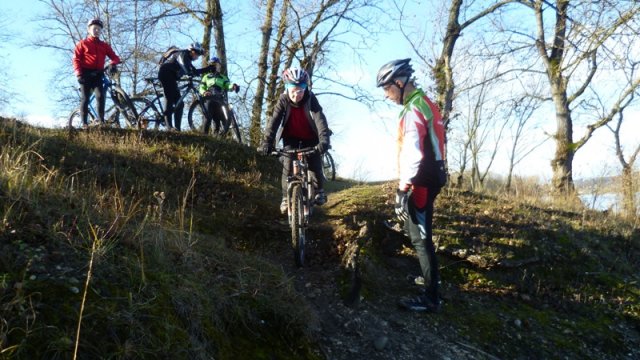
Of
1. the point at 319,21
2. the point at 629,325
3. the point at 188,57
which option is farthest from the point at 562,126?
the point at 188,57

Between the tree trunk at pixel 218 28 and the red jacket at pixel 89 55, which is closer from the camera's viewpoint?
the red jacket at pixel 89 55

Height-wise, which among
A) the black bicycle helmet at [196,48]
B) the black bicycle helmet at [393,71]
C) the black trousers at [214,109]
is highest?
the black bicycle helmet at [196,48]

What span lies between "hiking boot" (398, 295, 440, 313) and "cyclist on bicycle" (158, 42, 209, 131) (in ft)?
21.6

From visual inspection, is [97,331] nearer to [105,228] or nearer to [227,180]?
[105,228]

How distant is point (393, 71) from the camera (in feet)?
14.6

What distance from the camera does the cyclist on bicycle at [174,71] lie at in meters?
9.26

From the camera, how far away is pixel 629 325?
5.49 metres

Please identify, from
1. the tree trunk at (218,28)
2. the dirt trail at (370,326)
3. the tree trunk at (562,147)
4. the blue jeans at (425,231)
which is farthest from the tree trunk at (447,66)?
the blue jeans at (425,231)

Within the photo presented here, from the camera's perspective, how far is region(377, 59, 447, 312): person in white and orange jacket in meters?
4.19

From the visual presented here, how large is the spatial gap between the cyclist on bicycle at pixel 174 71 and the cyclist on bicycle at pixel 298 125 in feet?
14.4

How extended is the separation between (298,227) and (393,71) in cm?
208

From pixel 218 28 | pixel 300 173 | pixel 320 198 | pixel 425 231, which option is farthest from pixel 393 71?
pixel 218 28

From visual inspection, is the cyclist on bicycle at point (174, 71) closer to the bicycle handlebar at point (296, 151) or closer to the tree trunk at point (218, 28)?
the bicycle handlebar at point (296, 151)

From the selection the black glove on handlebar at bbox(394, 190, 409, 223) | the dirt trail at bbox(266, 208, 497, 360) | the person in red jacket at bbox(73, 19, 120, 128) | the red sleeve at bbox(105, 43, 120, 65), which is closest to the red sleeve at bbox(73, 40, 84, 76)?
the person in red jacket at bbox(73, 19, 120, 128)
